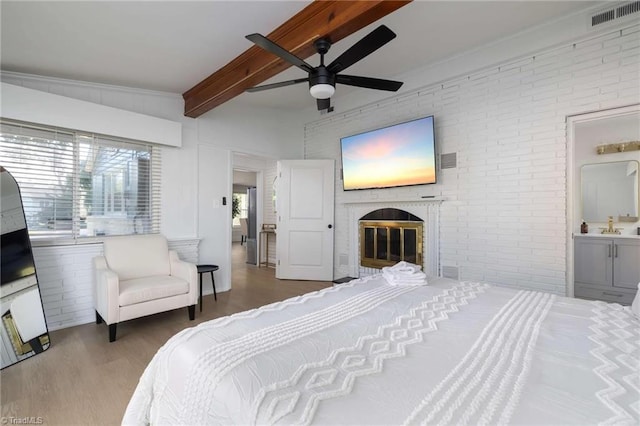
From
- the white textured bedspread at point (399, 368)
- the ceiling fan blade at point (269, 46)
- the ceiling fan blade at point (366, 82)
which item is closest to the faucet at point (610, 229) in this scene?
the white textured bedspread at point (399, 368)

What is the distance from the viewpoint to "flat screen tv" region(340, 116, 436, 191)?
341 centimetres

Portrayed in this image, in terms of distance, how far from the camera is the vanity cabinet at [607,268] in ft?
9.98

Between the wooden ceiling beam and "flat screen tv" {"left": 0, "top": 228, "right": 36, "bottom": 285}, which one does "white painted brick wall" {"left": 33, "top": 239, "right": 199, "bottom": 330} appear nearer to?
"flat screen tv" {"left": 0, "top": 228, "right": 36, "bottom": 285}

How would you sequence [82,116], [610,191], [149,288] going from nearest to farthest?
1. [149,288]
2. [82,116]
3. [610,191]

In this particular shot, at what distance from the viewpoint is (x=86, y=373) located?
1966mm

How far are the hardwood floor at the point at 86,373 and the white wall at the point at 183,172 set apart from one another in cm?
39

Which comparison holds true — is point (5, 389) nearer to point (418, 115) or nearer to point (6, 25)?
point (6, 25)

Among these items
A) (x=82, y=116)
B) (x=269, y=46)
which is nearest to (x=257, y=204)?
(x=82, y=116)

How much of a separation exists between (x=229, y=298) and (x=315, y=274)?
144cm

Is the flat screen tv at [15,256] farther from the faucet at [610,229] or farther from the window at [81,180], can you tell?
A: the faucet at [610,229]

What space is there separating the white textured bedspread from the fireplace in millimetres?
2167

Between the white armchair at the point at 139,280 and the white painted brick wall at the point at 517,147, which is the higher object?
the white painted brick wall at the point at 517,147

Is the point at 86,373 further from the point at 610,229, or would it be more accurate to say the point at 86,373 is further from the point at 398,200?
the point at 610,229

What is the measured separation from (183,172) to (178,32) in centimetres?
178
